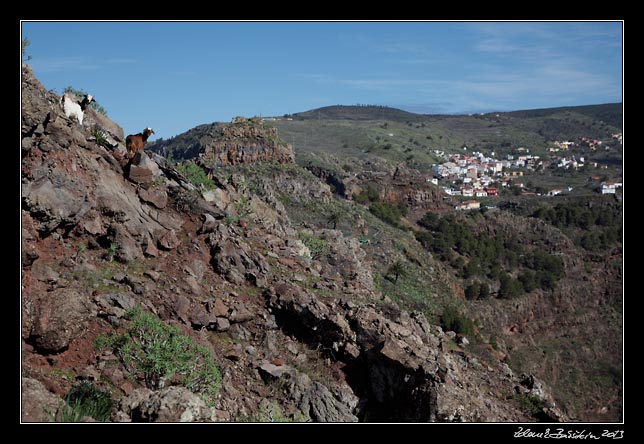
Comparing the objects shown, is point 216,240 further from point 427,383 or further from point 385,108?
point 385,108

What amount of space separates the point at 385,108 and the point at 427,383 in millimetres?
173235

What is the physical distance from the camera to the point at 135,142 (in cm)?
1078

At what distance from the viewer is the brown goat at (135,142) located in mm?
10758

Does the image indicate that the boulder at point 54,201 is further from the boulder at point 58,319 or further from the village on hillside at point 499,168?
the village on hillside at point 499,168

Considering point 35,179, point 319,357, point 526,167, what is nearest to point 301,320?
point 319,357

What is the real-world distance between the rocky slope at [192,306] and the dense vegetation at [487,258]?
27760 millimetres

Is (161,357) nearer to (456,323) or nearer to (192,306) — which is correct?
(192,306)

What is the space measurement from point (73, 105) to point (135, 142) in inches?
49.1

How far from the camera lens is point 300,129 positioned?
105 metres

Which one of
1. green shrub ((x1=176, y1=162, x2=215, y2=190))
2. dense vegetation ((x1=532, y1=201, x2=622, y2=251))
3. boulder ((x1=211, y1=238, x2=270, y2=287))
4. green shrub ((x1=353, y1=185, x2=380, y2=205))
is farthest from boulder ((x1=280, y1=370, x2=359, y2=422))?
dense vegetation ((x1=532, y1=201, x2=622, y2=251))

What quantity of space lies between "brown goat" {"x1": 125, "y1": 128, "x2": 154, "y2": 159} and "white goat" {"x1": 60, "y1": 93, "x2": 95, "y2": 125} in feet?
2.96

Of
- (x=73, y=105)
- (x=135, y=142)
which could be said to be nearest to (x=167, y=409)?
(x=135, y=142)

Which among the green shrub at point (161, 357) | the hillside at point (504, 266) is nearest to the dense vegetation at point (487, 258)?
the hillside at point (504, 266)

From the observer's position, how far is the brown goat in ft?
35.3
